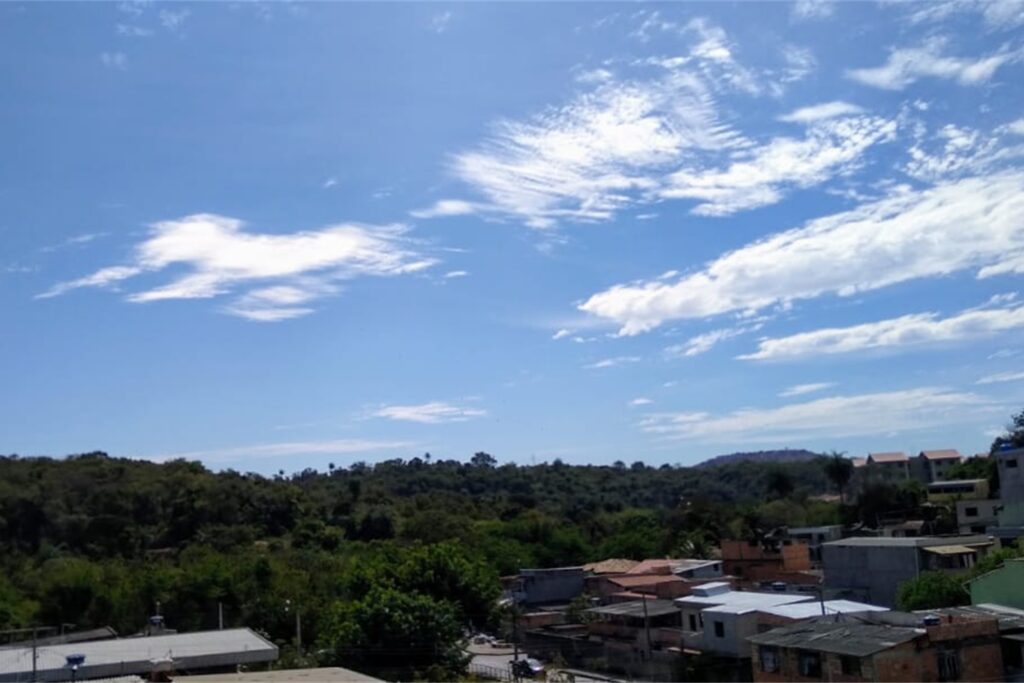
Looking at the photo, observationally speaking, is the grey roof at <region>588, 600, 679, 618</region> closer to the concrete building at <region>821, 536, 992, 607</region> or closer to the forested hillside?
the forested hillside

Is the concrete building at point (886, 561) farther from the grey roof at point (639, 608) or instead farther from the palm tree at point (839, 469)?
the palm tree at point (839, 469)

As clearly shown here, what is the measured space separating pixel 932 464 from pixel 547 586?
4037cm

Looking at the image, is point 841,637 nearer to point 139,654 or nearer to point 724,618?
point 724,618

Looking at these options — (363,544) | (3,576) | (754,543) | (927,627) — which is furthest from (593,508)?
(927,627)

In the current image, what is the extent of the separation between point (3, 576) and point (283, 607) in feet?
51.7

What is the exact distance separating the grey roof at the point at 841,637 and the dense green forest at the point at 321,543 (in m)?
10.1

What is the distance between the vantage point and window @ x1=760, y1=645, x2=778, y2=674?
21242 mm

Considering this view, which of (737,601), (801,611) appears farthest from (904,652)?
(737,601)

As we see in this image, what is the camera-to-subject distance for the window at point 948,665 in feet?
60.3

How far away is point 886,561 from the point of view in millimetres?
32875

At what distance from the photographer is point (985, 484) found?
1997 inches

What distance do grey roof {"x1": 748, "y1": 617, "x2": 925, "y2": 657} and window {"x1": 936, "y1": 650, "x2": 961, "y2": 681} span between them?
59 cm

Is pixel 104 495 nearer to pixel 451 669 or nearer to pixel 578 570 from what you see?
pixel 578 570

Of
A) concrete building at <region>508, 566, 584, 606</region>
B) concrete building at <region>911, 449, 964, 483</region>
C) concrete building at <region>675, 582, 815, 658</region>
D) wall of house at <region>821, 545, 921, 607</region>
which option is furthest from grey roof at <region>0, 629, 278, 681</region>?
concrete building at <region>911, 449, 964, 483</region>
